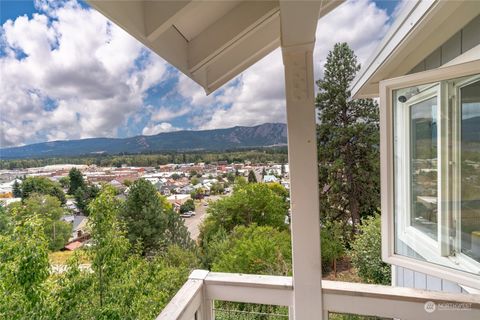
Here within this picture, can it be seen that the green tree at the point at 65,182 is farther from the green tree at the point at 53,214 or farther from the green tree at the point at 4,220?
the green tree at the point at 4,220

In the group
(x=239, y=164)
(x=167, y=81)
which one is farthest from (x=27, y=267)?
(x=167, y=81)

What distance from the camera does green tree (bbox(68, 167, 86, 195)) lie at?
15.8ft

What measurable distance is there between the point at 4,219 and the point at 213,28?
3.88 meters

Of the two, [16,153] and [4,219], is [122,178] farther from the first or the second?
[4,219]

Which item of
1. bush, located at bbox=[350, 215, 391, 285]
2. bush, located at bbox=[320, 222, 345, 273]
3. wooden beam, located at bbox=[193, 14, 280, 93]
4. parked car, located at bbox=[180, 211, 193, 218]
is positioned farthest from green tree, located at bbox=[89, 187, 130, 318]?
parked car, located at bbox=[180, 211, 193, 218]

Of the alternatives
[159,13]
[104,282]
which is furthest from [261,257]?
[159,13]

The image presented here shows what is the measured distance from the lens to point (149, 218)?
10203mm

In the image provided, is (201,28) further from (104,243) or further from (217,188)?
(217,188)

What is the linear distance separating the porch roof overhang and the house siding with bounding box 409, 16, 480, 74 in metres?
0.02

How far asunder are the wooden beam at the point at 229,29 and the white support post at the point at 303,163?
16cm

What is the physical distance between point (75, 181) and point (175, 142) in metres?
4.03

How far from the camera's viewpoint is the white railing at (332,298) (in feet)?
3.32

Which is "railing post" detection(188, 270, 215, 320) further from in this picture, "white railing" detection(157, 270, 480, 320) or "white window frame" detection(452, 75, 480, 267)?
"white window frame" detection(452, 75, 480, 267)

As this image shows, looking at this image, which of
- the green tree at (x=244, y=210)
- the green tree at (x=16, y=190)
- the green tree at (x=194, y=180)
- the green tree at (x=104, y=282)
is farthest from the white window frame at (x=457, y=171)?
the green tree at (x=244, y=210)
